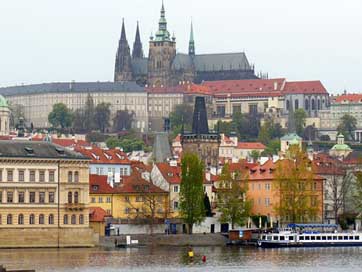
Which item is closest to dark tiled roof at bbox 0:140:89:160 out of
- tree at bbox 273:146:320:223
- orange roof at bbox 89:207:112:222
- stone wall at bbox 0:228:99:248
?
orange roof at bbox 89:207:112:222

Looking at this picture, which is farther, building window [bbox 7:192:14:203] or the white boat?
the white boat

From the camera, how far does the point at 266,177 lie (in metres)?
115

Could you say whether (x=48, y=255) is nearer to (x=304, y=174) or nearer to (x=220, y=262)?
(x=220, y=262)

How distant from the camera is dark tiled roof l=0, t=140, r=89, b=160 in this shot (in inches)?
3688

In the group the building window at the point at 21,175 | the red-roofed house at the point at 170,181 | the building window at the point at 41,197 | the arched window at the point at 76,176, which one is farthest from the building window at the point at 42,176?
the red-roofed house at the point at 170,181

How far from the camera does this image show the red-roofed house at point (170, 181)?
354ft

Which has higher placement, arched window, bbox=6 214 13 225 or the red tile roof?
the red tile roof

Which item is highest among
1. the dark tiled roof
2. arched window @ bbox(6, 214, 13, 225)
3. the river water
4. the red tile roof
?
the dark tiled roof

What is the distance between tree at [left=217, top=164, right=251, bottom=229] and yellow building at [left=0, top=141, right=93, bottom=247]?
1320cm

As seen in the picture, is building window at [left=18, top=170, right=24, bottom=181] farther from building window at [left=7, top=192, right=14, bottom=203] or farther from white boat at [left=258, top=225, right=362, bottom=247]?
white boat at [left=258, top=225, right=362, bottom=247]

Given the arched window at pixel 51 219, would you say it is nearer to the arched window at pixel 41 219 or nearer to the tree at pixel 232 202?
the arched window at pixel 41 219

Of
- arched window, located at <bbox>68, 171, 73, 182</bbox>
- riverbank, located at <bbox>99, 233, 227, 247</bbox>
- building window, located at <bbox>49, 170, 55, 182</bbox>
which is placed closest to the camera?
building window, located at <bbox>49, 170, 55, 182</bbox>

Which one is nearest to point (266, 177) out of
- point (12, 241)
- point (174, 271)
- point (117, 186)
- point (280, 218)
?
point (280, 218)

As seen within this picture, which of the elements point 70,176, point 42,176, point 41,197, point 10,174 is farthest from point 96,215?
point 10,174
